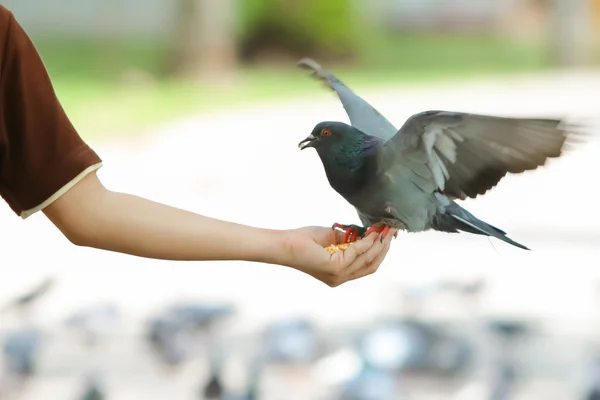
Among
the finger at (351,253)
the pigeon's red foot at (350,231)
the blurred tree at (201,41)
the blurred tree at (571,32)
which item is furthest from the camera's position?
the blurred tree at (571,32)

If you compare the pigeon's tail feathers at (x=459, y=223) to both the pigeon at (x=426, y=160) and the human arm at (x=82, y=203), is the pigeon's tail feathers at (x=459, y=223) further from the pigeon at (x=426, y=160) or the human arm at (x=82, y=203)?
the human arm at (x=82, y=203)

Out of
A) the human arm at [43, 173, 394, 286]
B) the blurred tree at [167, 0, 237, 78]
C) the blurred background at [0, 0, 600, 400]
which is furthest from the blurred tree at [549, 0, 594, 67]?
the human arm at [43, 173, 394, 286]

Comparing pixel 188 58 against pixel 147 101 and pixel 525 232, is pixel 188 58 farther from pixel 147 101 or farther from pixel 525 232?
pixel 525 232

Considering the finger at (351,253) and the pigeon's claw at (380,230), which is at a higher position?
the finger at (351,253)

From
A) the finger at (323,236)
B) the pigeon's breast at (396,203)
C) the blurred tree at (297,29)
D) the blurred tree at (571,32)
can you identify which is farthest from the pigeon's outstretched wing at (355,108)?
the blurred tree at (297,29)

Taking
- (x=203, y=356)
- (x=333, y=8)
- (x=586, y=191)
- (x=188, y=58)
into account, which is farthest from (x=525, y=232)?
(x=333, y=8)

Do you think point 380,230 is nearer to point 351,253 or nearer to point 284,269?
point 351,253

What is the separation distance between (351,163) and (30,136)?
0.57 m

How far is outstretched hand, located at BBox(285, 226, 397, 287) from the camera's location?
1.24m

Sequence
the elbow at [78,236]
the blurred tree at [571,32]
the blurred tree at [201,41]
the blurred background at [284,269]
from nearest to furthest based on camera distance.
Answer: the elbow at [78,236] < the blurred background at [284,269] < the blurred tree at [201,41] < the blurred tree at [571,32]

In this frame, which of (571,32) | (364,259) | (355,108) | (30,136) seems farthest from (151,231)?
(571,32)

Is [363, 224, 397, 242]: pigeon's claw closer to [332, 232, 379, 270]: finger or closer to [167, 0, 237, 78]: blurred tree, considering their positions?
[332, 232, 379, 270]: finger

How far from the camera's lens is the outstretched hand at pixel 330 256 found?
4.06 ft

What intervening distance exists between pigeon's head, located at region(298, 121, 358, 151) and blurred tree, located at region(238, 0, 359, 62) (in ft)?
25.9
